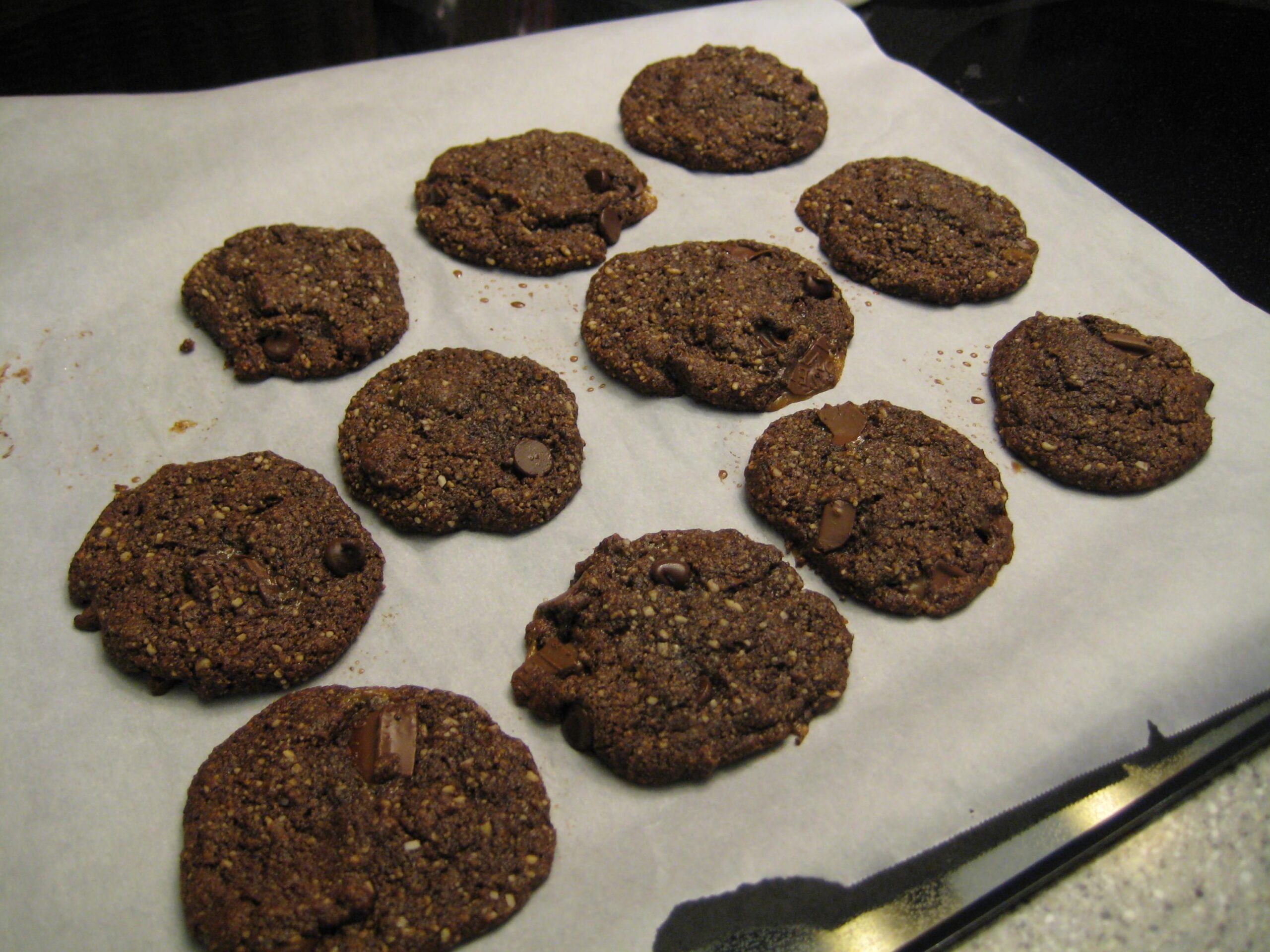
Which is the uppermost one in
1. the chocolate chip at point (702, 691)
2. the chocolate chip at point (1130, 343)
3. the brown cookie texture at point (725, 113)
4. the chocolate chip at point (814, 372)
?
the brown cookie texture at point (725, 113)

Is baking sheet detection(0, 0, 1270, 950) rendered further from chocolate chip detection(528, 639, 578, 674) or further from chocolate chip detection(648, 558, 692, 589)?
chocolate chip detection(648, 558, 692, 589)

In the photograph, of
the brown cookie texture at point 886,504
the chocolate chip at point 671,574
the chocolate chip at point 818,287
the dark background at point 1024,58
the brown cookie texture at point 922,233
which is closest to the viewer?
the chocolate chip at point 671,574

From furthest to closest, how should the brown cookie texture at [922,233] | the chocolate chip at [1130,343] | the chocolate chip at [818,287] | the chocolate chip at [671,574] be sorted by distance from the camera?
the brown cookie texture at [922,233] → the chocolate chip at [818,287] → the chocolate chip at [1130,343] → the chocolate chip at [671,574]

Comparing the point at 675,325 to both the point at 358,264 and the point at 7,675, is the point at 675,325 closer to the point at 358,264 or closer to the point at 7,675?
the point at 358,264

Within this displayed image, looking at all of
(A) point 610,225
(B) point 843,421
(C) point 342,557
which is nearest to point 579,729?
(C) point 342,557

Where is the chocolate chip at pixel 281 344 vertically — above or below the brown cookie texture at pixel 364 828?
above

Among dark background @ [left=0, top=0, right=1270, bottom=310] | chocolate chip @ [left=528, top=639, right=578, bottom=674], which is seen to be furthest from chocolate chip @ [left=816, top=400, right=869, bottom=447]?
dark background @ [left=0, top=0, right=1270, bottom=310]

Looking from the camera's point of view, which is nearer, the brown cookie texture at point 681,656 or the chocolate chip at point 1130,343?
the brown cookie texture at point 681,656

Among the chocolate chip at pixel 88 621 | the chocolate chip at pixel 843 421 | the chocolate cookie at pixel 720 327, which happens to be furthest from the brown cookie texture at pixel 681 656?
the chocolate chip at pixel 88 621

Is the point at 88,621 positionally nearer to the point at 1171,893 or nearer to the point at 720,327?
the point at 720,327

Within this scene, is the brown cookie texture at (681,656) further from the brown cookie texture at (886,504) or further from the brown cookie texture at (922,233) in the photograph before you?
the brown cookie texture at (922,233)
